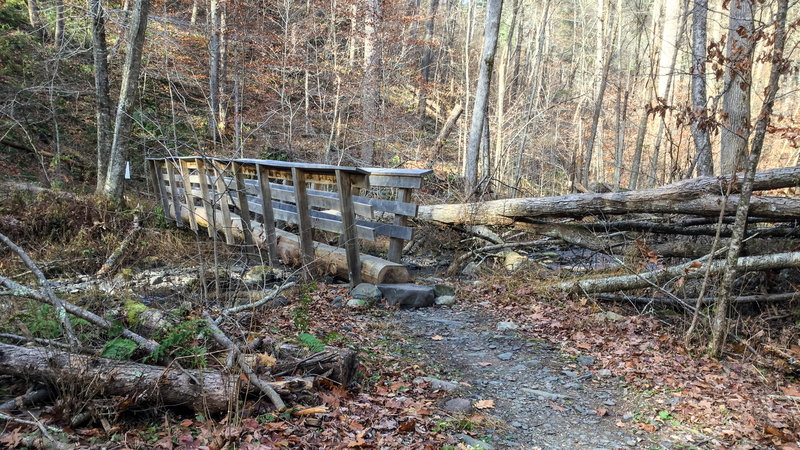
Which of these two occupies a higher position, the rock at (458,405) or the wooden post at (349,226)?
the wooden post at (349,226)

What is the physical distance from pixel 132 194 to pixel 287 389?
1205cm

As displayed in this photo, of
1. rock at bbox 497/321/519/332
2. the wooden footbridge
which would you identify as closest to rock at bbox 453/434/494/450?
rock at bbox 497/321/519/332

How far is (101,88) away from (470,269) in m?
9.58

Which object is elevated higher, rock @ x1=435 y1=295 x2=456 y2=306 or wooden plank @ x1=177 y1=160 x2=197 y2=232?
wooden plank @ x1=177 y1=160 x2=197 y2=232

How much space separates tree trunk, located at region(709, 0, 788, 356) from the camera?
179 inches

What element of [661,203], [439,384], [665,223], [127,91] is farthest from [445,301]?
[127,91]

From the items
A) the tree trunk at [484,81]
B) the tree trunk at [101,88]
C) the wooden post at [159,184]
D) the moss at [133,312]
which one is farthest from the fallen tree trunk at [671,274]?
the tree trunk at [101,88]

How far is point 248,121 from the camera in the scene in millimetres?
17922

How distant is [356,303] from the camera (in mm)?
6504

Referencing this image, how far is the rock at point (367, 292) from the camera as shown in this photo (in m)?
6.68

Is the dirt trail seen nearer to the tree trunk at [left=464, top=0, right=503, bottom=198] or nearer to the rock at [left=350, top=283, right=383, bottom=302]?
the rock at [left=350, top=283, right=383, bottom=302]

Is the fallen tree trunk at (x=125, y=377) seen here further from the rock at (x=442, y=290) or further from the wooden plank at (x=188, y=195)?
the rock at (x=442, y=290)

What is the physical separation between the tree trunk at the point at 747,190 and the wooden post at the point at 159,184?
11.3m

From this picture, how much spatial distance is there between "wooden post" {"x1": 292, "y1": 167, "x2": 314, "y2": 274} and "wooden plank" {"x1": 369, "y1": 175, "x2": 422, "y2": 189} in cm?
111
